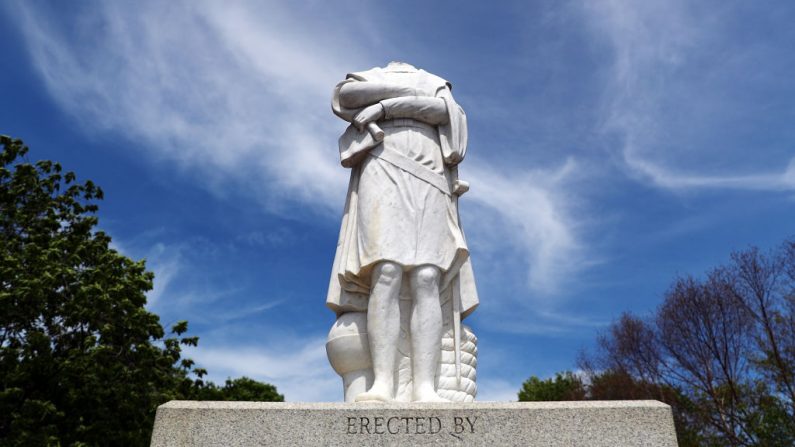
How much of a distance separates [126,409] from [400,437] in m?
14.6

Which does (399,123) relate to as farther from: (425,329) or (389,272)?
(425,329)

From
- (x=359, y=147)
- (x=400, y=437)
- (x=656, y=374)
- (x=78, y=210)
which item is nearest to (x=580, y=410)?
(x=400, y=437)

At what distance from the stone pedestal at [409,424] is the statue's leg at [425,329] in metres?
0.80

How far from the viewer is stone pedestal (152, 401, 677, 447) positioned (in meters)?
5.14

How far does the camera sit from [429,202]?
22.1ft

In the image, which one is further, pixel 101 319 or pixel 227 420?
pixel 101 319

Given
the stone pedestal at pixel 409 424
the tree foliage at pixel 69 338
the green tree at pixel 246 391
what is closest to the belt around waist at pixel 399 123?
the stone pedestal at pixel 409 424

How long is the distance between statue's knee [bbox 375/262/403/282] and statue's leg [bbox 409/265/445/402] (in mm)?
165

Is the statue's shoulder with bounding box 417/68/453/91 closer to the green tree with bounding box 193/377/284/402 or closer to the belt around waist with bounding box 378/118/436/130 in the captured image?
the belt around waist with bounding box 378/118/436/130

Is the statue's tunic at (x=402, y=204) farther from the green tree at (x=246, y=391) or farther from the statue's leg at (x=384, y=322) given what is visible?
the green tree at (x=246, y=391)

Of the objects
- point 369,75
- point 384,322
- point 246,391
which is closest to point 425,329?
point 384,322

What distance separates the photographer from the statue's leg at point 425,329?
6.17 metres

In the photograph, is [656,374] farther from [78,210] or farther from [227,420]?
[227,420]

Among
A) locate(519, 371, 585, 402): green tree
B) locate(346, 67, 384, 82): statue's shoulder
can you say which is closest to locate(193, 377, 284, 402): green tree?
locate(519, 371, 585, 402): green tree
